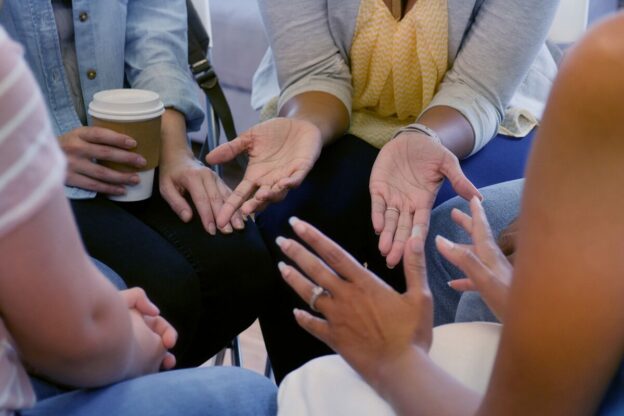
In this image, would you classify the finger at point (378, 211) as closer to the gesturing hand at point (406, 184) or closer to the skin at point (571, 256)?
the gesturing hand at point (406, 184)

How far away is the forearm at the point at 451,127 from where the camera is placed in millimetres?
1274

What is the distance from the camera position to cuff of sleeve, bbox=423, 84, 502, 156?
132 cm

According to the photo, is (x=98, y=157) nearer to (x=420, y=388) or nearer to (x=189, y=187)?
(x=189, y=187)

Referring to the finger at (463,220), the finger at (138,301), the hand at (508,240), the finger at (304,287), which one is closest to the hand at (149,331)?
Answer: the finger at (138,301)

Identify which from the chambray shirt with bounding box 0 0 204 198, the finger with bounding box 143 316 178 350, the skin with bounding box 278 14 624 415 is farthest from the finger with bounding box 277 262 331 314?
the chambray shirt with bounding box 0 0 204 198

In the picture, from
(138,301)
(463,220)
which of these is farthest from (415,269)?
(138,301)

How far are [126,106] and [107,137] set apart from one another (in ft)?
0.17

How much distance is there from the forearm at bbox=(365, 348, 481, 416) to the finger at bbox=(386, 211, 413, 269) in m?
0.36

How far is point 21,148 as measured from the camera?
1.68 feet

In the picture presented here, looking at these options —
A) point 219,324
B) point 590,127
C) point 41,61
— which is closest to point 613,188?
point 590,127

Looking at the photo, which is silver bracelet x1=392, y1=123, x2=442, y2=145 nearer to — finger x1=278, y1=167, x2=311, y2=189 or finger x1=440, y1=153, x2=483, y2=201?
finger x1=440, y1=153, x2=483, y2=201

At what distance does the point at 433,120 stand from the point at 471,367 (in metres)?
0.59

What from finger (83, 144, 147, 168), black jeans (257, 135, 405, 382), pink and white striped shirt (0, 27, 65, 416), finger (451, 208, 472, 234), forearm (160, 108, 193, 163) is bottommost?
black jeans (257, 135, 405, 382)

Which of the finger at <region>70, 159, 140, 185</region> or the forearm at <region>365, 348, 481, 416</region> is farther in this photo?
the finger at <region>70, 159, 140, 185</region>
